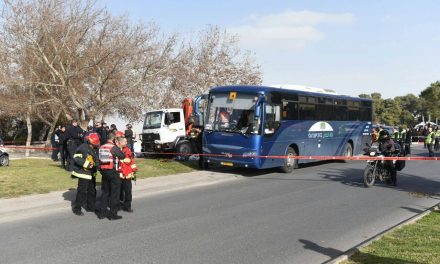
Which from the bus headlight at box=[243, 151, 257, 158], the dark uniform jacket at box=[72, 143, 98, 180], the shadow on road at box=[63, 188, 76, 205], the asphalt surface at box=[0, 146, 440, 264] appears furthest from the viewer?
the bus headlight at box=[243, 151, 257, 158]

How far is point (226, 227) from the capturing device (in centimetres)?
841

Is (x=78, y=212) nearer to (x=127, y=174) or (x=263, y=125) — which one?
(x=127, y=174)

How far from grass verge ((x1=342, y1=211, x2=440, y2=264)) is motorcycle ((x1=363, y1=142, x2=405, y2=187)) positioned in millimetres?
6059

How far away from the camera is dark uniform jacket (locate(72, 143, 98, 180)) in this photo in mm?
9305

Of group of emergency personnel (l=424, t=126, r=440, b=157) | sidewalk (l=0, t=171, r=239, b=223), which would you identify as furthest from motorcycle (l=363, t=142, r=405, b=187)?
group of emergency personnel (l=424, t=126, r=440, b=157)

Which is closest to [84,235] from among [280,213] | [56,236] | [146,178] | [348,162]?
[56,236]

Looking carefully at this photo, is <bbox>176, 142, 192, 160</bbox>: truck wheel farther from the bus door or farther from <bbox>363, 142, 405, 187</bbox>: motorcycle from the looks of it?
<bbox>363, 142, 405, 187</bbox>: motorcycle

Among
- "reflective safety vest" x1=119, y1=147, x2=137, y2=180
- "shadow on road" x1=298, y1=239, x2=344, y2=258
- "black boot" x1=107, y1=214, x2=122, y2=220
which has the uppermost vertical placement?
"reflective safety vest" x1=119, y1=147, x2=137, y2=180

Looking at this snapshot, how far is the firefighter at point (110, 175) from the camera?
29.5ft

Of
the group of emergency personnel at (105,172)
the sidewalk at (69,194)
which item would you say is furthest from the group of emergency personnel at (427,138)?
the group of emergency personnel at (105,172)

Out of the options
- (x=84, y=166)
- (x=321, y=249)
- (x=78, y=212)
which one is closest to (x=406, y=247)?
(x=321, y=249)

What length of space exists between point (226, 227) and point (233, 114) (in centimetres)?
863

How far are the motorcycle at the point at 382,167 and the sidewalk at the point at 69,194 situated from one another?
15.0 feet

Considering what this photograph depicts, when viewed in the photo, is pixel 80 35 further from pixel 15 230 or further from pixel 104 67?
pixel 15 230
